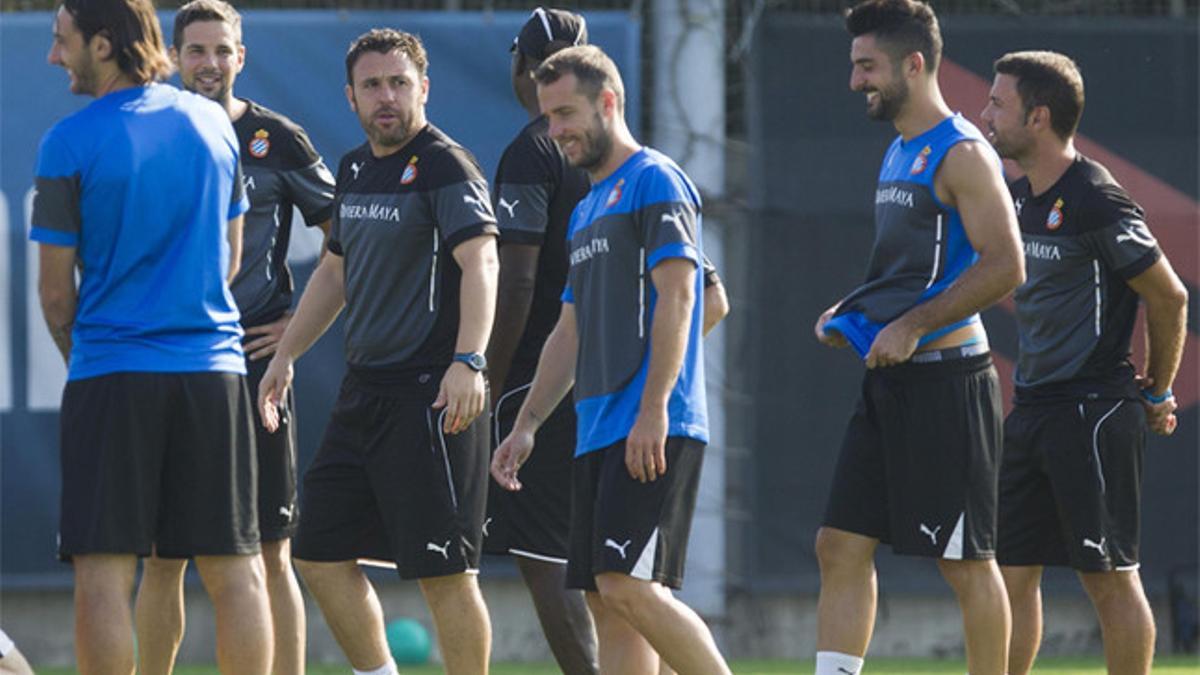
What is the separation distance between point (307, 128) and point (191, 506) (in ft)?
17.6

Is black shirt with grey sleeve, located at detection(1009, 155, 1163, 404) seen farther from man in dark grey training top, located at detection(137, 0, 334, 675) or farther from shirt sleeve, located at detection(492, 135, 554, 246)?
man in dark grey training top, located at detection(137, 0, 334, 675)

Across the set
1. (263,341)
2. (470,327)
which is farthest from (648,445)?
(263,341)

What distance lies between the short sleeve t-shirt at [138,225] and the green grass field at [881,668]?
15.5 feet

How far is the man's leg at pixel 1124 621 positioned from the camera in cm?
664

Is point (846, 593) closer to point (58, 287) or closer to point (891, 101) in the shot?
point (891, 101)

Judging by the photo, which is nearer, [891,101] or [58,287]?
[58,287]

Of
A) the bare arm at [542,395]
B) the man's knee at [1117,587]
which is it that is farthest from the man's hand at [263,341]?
the man's knee at [1117,587]

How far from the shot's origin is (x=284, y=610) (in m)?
6.51

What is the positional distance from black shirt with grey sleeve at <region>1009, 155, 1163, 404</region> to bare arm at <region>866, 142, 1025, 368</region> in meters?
0.82

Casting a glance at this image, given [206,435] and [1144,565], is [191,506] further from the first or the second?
[1144,565]

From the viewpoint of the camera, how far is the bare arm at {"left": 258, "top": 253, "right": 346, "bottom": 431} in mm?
6363

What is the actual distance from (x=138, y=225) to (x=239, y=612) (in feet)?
3.53

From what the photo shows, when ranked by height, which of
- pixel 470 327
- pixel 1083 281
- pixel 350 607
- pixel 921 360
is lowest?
pixel 350 607

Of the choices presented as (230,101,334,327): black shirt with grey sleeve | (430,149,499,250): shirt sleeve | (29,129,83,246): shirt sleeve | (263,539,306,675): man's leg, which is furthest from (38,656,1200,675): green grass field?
(29,129,83,246): shirt sleeve
